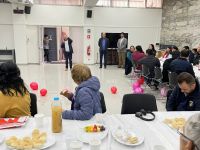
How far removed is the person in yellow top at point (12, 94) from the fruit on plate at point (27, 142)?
0.54 m

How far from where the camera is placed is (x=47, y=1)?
10.8 m

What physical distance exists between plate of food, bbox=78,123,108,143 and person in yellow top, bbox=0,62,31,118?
683 mm

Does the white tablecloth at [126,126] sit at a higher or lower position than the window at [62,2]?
lower

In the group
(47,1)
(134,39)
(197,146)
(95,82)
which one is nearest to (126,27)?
(134,39)

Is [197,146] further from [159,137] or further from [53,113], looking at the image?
[53,113]

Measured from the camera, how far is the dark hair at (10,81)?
216cm

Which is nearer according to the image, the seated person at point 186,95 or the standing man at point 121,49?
the seated person at point 186,95

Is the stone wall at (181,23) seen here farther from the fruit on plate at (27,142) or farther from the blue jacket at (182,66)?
the fruit on plate at (27,142)

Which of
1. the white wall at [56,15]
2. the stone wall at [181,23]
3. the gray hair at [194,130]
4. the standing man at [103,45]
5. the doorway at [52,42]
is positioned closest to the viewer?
the gray hair at [194,130]

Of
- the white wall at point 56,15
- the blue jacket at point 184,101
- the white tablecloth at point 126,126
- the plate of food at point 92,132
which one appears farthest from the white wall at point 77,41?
the plate of food at point 92,132

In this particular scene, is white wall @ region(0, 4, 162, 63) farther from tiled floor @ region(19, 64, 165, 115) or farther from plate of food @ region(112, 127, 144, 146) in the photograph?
plate of food @ region(112, 127, 144, 146)

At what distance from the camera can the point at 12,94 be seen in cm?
214

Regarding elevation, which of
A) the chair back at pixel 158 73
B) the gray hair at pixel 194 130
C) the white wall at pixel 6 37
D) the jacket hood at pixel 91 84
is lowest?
the chair back at pixel 158 73

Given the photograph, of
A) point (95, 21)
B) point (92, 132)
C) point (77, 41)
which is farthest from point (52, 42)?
point (92, 132)
